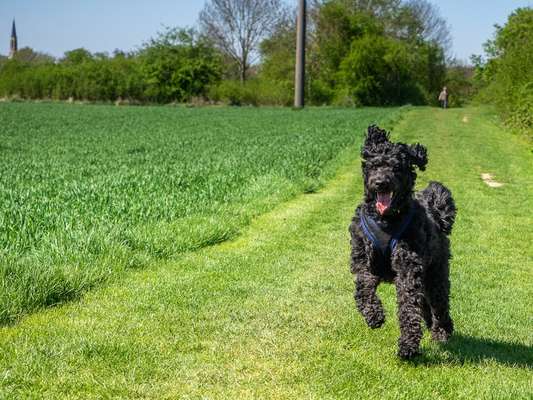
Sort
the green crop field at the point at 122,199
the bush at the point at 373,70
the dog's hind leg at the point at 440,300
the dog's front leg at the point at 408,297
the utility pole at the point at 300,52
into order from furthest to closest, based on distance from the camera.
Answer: the bush at the point at 373,70, the utility pole at the point at 300,52, the green crop field at the point at 122,199, the dog's hind leg at the point at 440,300, the dog's front leg at the point at 408,297

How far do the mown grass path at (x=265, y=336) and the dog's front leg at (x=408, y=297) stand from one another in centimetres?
26

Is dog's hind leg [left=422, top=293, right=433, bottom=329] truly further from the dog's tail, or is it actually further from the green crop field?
the green crop field

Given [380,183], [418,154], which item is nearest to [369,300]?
[380,183]

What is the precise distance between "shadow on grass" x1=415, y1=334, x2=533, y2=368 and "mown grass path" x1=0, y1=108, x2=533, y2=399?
12 millimetres

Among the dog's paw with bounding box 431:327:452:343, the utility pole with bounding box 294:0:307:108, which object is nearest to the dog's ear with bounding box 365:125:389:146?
the dog's paw with bounding box 431:327:452:343

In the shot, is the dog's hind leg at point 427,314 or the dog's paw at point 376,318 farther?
the dog's hind leg at point 427,314

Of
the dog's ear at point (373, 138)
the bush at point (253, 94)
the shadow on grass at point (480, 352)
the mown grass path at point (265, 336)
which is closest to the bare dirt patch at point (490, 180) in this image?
the mown grass path at point (265, 336)

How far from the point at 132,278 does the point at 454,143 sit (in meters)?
22.1

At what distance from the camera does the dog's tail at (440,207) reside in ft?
19.9

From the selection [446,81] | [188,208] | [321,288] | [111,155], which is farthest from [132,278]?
[446,81]

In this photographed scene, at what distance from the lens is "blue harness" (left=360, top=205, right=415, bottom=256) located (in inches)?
211

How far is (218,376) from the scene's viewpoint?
4961 millimetres

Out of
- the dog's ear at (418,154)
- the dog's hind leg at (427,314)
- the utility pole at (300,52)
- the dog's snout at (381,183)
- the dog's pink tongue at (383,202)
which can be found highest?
the utility pole at (300,52)

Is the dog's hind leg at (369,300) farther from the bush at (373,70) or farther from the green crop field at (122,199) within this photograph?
the bush at (373,70)
